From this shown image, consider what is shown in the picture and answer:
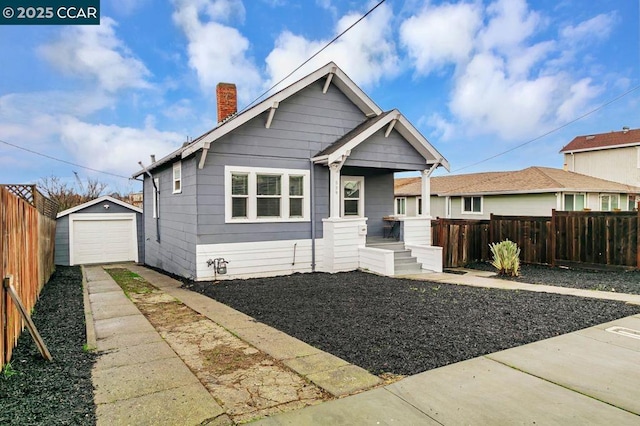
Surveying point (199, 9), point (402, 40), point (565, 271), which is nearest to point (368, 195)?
point (402, 40)

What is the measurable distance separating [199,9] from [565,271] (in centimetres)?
1329

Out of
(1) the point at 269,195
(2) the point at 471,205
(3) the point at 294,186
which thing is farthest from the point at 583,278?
(2) the point at 471,205

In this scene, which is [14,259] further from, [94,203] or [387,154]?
[94,203]

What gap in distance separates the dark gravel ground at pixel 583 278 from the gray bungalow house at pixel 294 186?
2640 millimetres

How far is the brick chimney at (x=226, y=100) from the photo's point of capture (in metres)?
14.6

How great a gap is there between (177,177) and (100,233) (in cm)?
1036

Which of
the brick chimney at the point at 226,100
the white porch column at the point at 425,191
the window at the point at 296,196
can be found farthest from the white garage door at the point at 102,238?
the white porch column at the point at 425,191

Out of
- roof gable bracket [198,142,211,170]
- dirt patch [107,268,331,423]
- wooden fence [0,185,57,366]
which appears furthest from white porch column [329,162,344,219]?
wooden fence [0,185,57,366]

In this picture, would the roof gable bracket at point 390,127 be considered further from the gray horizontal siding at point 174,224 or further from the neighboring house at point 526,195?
the neighboring house at point 526,195

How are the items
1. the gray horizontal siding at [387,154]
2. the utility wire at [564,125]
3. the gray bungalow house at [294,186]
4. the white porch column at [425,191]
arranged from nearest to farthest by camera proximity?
the gray bungalow house at [294,186]
the gray horizontal siding at [387,154]
the white porch column at [425,191]
the utility wire at [564,125]

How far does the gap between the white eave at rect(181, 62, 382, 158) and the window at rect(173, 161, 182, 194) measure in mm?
1517

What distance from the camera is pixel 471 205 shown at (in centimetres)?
2517

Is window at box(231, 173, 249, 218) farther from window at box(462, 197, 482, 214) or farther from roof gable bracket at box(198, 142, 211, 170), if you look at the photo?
window at box(462, 197, 482, 214)

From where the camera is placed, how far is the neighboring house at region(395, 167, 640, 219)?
2128cm
